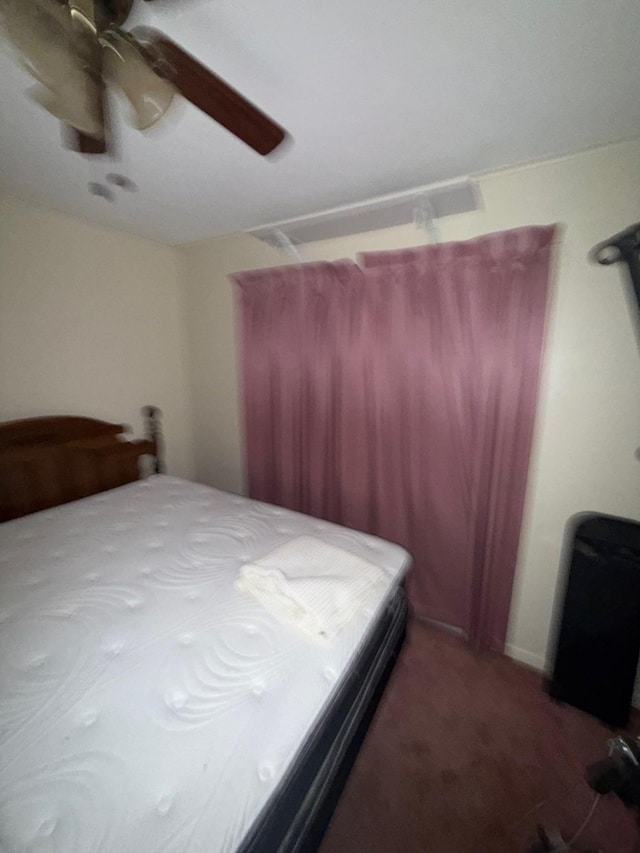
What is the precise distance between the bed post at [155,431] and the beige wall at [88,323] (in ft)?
0.22

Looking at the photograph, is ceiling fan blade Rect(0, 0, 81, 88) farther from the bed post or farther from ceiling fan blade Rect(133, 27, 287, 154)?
the bed post

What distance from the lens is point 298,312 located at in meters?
1.98

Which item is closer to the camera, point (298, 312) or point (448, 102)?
point (448, 102)

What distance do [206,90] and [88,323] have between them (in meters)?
1.81

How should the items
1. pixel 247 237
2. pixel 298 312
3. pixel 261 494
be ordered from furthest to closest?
1. pixel 261 494
2. pixel 247 237
3. pixel 298 312

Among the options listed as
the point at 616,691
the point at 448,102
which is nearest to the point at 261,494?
the point at 616,691

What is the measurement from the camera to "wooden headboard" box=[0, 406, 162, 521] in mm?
1689

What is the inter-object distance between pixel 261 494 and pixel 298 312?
4.24ft

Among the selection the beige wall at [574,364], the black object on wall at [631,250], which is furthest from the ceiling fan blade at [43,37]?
the black object on wall at [631,250]

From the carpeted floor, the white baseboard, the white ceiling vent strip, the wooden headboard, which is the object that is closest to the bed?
the wooden headboard

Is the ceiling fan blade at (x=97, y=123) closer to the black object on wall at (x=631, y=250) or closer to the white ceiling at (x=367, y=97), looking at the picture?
the white ceiling at (x=367, y=97)

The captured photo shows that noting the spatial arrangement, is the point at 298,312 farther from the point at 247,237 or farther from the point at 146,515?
the point at 146,515

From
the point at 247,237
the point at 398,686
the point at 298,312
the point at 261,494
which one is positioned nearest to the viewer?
the point at 398,686

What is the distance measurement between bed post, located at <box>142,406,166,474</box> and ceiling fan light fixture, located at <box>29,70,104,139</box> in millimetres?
1848
